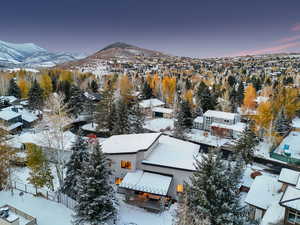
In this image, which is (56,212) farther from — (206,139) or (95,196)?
→ (206,139)

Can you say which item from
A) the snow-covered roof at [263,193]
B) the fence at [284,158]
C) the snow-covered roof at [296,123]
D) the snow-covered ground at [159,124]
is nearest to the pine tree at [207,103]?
the snow-covered ground at [159,124]

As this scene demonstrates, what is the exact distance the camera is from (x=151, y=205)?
57.5ft

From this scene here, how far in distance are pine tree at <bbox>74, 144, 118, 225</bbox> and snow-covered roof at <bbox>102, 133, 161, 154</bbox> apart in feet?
18.4

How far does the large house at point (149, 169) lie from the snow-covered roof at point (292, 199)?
7302 mm

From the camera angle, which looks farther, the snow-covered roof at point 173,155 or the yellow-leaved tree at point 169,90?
the yellow-leaved tree at point 169,90

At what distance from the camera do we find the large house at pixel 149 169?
17922 millimetres

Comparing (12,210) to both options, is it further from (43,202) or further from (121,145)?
(121,145)

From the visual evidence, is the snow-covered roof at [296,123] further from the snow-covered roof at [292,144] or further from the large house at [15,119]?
the large house at [15,119]

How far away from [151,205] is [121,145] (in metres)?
7.17

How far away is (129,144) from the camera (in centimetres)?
2212

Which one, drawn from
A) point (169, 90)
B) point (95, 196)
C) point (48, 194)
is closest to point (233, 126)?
point (169, 90)

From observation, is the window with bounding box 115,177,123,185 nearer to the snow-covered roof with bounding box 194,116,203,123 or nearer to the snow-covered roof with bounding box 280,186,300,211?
the snow-covered roof with bounding box 280,186,300,211

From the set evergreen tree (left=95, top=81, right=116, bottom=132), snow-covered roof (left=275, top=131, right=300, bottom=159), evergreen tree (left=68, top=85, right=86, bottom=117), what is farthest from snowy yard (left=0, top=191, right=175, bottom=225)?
evergreen tree (left=68, top=85, right=86, bottom=117)

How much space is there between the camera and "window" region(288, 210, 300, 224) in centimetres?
1284
